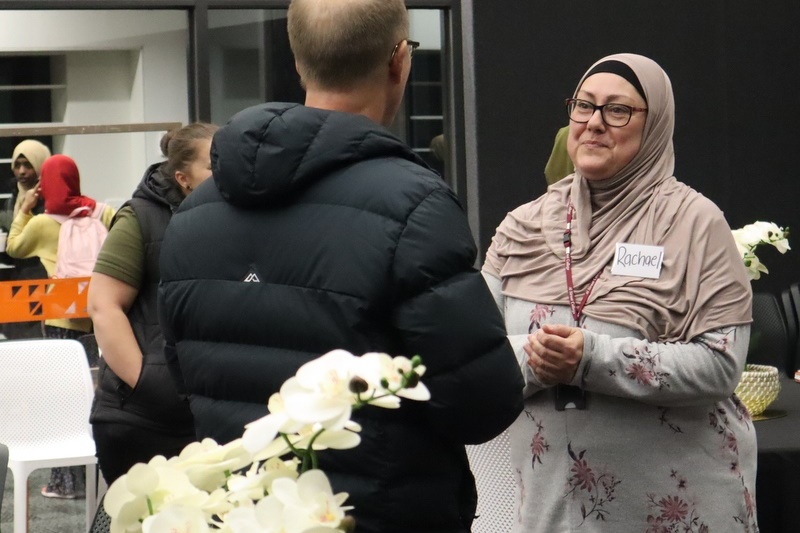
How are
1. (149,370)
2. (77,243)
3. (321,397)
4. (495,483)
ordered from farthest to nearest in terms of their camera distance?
(77,243) → (149,370) → (495,483) → (321,397)

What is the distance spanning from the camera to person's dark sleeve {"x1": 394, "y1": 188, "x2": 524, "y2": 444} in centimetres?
157

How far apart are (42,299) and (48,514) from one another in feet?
4.28

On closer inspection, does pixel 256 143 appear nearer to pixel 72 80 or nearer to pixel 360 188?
pixel 360 188

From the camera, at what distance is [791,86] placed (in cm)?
692

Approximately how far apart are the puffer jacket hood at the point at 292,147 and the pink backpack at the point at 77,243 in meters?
4.28

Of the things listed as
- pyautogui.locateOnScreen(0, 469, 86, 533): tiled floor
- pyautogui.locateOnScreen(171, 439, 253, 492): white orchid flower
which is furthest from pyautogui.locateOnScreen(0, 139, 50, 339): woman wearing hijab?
pyautogui.locateOnScreen(171, 439, 253, 492): white orchid flower

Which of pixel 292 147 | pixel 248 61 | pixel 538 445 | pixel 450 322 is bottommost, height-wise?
pixel 538 445

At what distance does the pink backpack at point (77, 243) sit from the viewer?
227 inches

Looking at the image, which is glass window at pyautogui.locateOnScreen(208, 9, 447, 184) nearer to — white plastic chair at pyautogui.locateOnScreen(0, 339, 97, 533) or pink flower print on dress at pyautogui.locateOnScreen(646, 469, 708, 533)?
white plastic chair at pyautogui.locateOnScreen(0, 339, 97, 533)

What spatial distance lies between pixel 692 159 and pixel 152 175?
428cm

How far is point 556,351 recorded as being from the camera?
2133 mm

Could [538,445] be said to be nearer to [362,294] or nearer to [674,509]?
[674,509]

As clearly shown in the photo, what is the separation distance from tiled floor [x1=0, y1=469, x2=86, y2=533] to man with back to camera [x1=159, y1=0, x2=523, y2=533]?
10.9 ft

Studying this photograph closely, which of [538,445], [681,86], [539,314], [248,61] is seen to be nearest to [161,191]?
[539,314]
